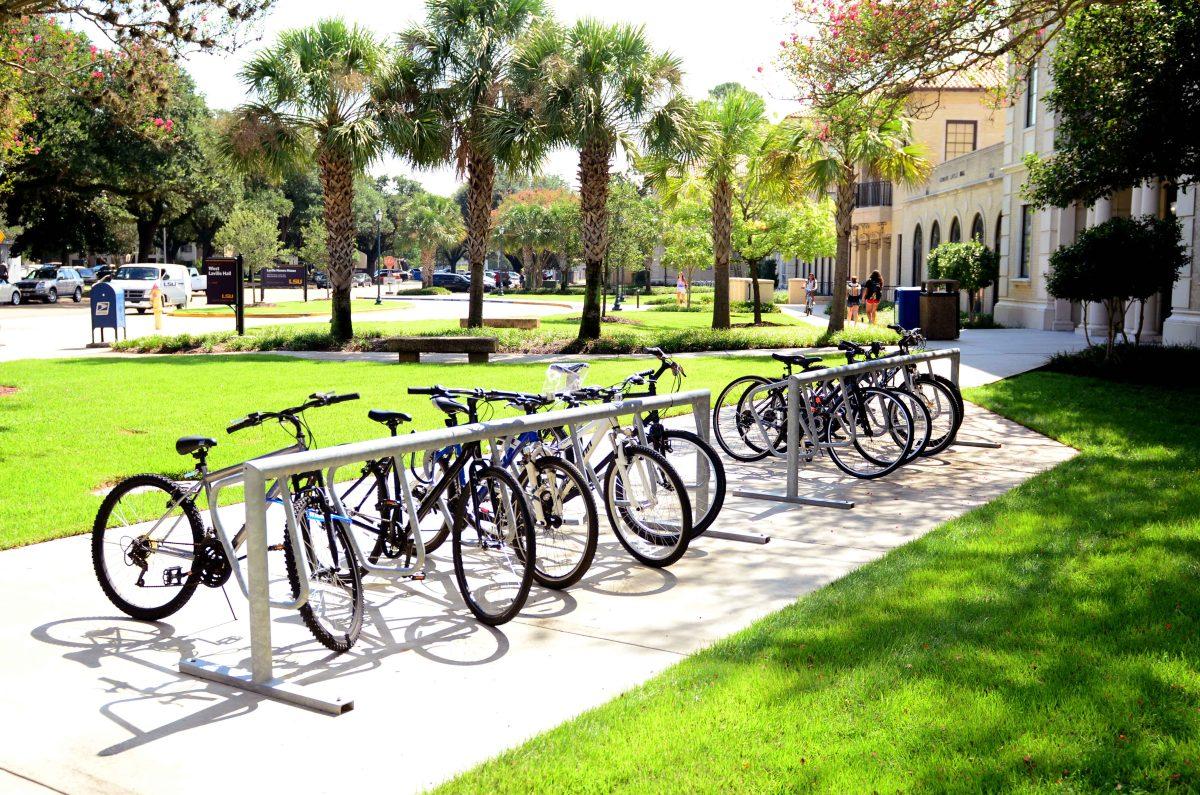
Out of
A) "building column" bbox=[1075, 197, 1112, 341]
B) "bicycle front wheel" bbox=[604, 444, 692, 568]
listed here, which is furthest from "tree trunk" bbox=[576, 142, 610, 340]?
"bicycle front wheel" bbox=[604, 444, 692, 568]

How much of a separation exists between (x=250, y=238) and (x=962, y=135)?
3280 centimetres

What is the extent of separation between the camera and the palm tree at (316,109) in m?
23.8

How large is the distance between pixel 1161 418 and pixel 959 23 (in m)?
4.98

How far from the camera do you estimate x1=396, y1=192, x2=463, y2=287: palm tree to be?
81.3 m

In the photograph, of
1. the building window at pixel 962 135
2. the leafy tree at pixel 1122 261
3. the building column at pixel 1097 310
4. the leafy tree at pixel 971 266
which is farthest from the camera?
the building window at pixel 962 135

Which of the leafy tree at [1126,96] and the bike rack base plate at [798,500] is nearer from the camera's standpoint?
the bike rack base plate at [798,500]

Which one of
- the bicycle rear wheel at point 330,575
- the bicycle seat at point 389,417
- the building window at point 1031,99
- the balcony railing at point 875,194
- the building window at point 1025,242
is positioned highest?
the building window at point 1031,99

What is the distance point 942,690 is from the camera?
4.28m

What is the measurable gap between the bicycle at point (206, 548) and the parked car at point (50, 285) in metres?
47.7

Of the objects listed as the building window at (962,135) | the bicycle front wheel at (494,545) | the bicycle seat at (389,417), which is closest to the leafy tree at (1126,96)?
the bicycle front wheel at (494,545)

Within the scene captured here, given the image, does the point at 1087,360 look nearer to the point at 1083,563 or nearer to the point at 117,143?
the point at 1083,563

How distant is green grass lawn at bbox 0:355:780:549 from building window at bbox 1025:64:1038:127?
12.9 meters

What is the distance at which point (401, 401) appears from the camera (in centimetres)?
1379

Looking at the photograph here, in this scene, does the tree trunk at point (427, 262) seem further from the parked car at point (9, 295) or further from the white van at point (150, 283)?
the white van at point (150, 283)
